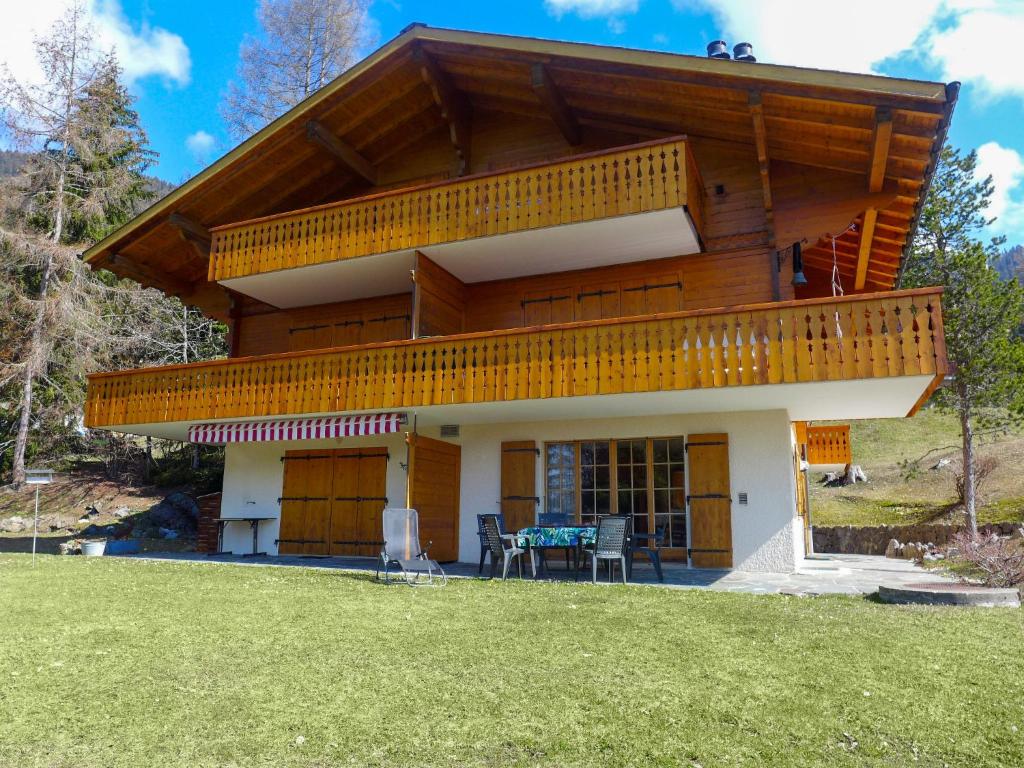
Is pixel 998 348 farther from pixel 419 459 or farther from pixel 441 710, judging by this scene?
pixel 441 710

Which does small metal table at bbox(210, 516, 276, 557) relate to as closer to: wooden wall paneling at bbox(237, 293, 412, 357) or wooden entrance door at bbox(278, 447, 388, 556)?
wooden entrance door at bbox(278, 447, 388, 556)

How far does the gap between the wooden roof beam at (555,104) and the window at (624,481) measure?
16.8 feet

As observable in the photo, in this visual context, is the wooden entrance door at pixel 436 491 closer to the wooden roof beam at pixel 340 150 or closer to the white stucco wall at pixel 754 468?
the white stucco wall at pixel 754 468

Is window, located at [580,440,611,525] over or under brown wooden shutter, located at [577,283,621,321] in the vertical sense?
under

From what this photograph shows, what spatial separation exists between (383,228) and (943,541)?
14744mm

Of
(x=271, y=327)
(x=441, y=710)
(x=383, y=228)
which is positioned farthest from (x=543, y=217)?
(x=441, y=710)

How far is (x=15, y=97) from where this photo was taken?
71.4 feet

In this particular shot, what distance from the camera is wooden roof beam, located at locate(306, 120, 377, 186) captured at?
13.5 metres

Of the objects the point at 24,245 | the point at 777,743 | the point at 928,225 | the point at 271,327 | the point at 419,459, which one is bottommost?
the point at 777,743

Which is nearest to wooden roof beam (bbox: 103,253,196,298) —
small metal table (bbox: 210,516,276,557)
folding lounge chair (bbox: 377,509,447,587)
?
small metal table (bbox: 210,516,276,557)

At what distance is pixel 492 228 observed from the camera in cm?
1152

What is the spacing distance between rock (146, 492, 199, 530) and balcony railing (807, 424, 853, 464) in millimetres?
14991

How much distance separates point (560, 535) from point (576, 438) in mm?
3401

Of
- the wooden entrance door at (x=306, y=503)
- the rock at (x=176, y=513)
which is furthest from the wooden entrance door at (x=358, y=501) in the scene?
the rock at (x=176, y=513)
